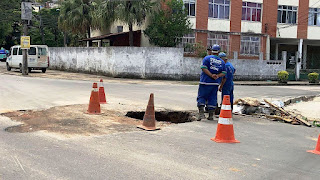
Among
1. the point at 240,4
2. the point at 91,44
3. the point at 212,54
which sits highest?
the point at 240,4

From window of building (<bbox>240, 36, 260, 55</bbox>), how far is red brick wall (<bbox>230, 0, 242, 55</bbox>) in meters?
0.69

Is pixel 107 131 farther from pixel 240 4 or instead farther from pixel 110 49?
pixel 240 4

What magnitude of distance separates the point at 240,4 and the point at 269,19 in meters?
3.37

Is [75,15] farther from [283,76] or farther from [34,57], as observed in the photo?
[283,76]

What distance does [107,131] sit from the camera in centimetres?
651

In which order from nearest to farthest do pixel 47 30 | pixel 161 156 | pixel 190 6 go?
1. pixel 161 156
2. pixel 190 6
3. pixel 47 30

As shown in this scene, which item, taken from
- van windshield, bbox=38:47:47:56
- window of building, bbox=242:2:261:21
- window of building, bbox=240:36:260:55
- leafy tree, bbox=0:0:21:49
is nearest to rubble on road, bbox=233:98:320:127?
van windshield, bbox=38:47:47:56

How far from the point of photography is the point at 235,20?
28.2m

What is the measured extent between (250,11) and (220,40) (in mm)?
4058

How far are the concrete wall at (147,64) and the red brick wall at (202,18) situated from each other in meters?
3.21

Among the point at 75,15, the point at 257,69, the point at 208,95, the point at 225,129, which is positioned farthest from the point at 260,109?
the point at 75,15

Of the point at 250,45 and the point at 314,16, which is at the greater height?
the point at 314,16

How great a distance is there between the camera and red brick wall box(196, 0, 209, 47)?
26.8 metres

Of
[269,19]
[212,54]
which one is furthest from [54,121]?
[269,19]
